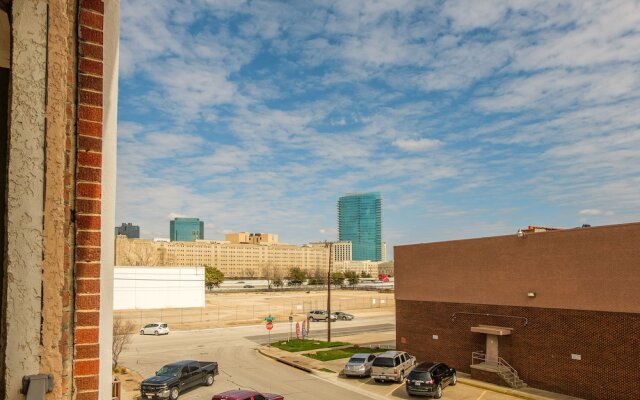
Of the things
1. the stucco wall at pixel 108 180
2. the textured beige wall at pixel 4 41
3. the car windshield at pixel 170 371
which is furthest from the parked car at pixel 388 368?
the textured beige wall at pixel 4 41

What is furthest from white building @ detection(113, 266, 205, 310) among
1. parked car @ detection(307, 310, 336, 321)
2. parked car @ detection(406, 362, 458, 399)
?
parked car @ detection(406, 362, 458, 399)

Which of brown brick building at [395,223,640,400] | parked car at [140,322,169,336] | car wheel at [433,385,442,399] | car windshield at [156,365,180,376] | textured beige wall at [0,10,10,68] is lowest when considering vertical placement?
parked car at [140,322,169,336]

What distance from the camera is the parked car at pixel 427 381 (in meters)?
23.1

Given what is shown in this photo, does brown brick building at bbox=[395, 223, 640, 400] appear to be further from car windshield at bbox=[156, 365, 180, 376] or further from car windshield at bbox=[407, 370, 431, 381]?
car windshield at bbox=[156, 365, 180, 376]

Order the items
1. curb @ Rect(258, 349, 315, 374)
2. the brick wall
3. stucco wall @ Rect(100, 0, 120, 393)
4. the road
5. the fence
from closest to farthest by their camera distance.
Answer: stucco wall @ Rect(100, 0, 120, 393), the brick wall, the road, curb @ Rect(258, 349, 315, 374), the fence

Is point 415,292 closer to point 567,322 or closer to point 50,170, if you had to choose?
point 567,322

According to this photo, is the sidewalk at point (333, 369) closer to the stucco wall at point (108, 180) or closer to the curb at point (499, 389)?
the curb at point (499, 389)

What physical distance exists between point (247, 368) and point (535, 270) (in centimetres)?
1756

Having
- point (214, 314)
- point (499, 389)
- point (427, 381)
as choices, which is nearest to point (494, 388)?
point (499, 389)

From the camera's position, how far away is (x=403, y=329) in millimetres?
34406

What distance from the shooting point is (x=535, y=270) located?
85.4ft

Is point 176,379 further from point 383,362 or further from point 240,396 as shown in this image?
point 383,362

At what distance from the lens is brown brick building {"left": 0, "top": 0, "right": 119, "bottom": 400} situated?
2.83 m

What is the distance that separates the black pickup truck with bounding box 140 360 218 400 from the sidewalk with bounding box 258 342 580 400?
6.72 meters
